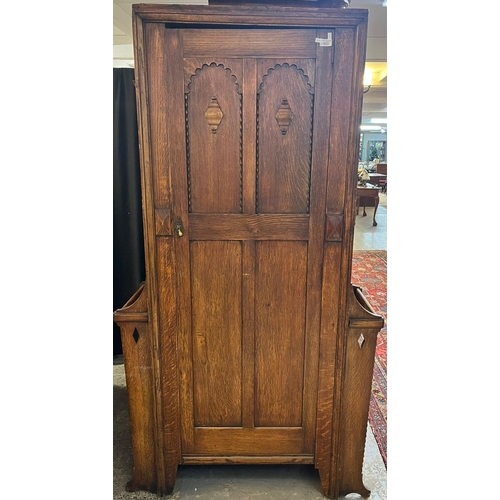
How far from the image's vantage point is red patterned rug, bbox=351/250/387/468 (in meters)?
2.24

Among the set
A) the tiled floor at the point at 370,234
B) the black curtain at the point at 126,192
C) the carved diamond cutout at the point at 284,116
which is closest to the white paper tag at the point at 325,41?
the carved diamond cutout at the point at 284,116

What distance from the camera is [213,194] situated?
150 centimetres

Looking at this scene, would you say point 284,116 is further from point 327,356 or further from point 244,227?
point 327,356

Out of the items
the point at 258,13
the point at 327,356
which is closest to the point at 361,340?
the point at 327,356

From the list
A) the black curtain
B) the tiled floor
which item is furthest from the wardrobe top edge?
the tiled floor

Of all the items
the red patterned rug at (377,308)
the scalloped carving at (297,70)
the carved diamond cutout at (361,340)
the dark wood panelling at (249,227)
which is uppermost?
the scalloped carving at (297,70)

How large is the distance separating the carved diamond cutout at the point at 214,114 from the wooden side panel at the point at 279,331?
1.43 feet

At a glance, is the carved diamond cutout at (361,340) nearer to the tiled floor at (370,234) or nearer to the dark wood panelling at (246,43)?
the dark wood panelling at (246,43)

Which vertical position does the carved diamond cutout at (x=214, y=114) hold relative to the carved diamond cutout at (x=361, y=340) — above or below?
above

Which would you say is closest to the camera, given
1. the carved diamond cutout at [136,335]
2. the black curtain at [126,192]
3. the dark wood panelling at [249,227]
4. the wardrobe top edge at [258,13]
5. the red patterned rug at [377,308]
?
the wardrobe top edge at [258,13]

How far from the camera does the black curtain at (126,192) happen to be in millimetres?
2463

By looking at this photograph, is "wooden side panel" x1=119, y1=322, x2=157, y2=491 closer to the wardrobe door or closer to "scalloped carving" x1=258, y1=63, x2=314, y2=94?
the wardrobe door

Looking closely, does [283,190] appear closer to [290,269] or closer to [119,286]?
[290,269]

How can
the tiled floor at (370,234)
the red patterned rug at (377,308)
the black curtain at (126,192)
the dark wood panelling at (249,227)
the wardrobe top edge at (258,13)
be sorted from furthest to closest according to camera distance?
the tiled floor at (370,234)
the black curtain at (126,192)
the red patterned rug at (377,308)
the dark wood panelling at (249,227)
the wardrobe top edge at (258,13)
